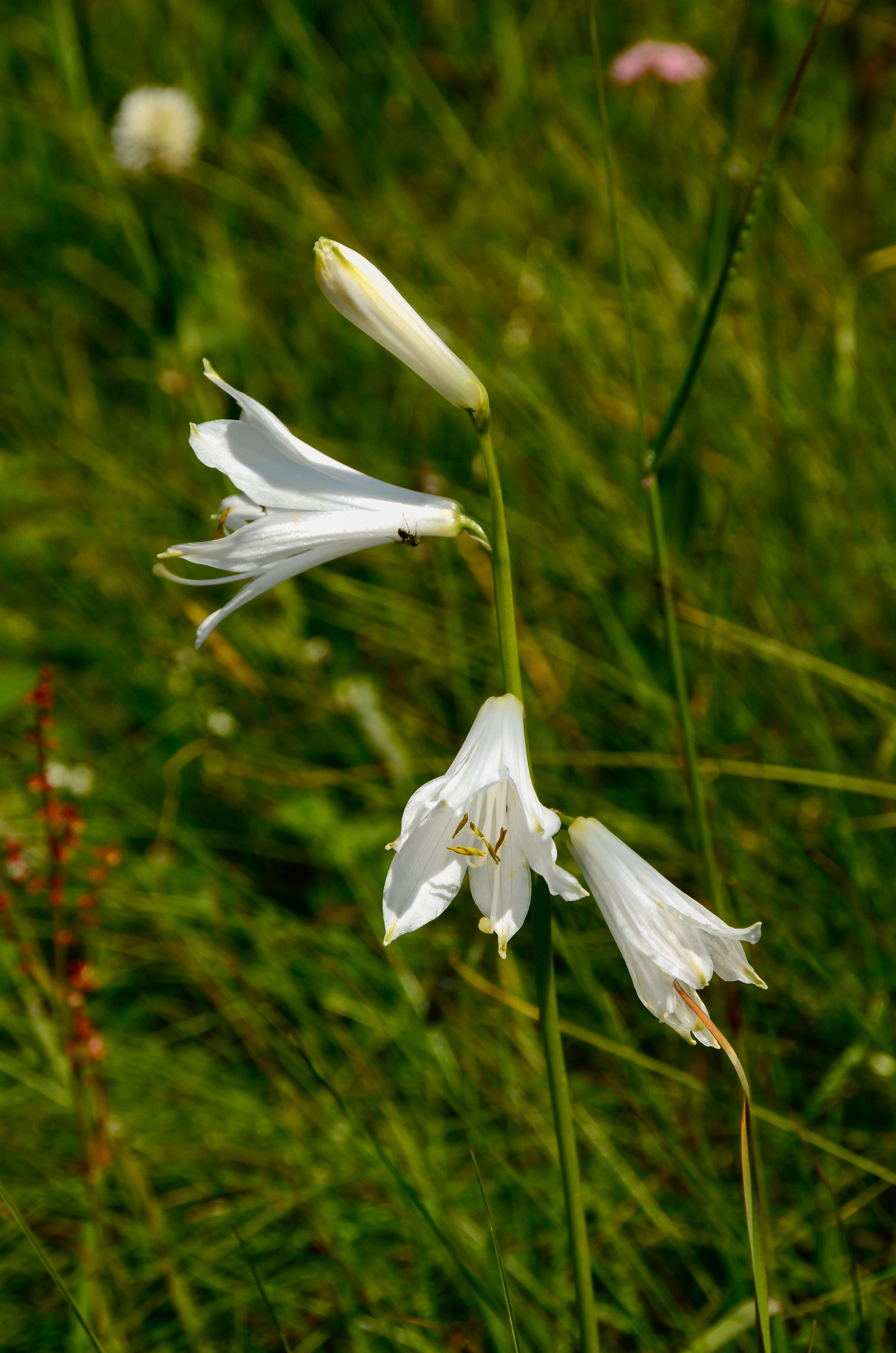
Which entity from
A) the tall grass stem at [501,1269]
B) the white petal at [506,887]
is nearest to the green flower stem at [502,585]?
the white petal at [506,887]

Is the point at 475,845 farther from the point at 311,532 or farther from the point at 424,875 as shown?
the point at 311,532

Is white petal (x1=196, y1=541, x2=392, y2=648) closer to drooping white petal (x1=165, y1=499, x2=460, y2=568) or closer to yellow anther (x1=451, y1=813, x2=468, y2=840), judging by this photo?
drooping white petal (x1=165, y1=499, x2=460, y2=568)

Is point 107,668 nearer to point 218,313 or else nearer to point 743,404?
point 218,313

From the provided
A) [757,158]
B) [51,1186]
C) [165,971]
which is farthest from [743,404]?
[51,1186]

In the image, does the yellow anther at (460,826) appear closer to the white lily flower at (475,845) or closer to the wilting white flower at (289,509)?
the white lily flower at (475,845)

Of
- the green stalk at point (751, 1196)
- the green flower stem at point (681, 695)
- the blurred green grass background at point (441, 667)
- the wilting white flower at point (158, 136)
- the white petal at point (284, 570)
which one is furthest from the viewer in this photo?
the wilting white flower at point (158, 136)

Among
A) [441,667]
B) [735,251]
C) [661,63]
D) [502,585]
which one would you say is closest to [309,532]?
[502,585]

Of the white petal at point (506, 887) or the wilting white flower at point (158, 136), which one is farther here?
the wilting white flower at point (158, 136)
